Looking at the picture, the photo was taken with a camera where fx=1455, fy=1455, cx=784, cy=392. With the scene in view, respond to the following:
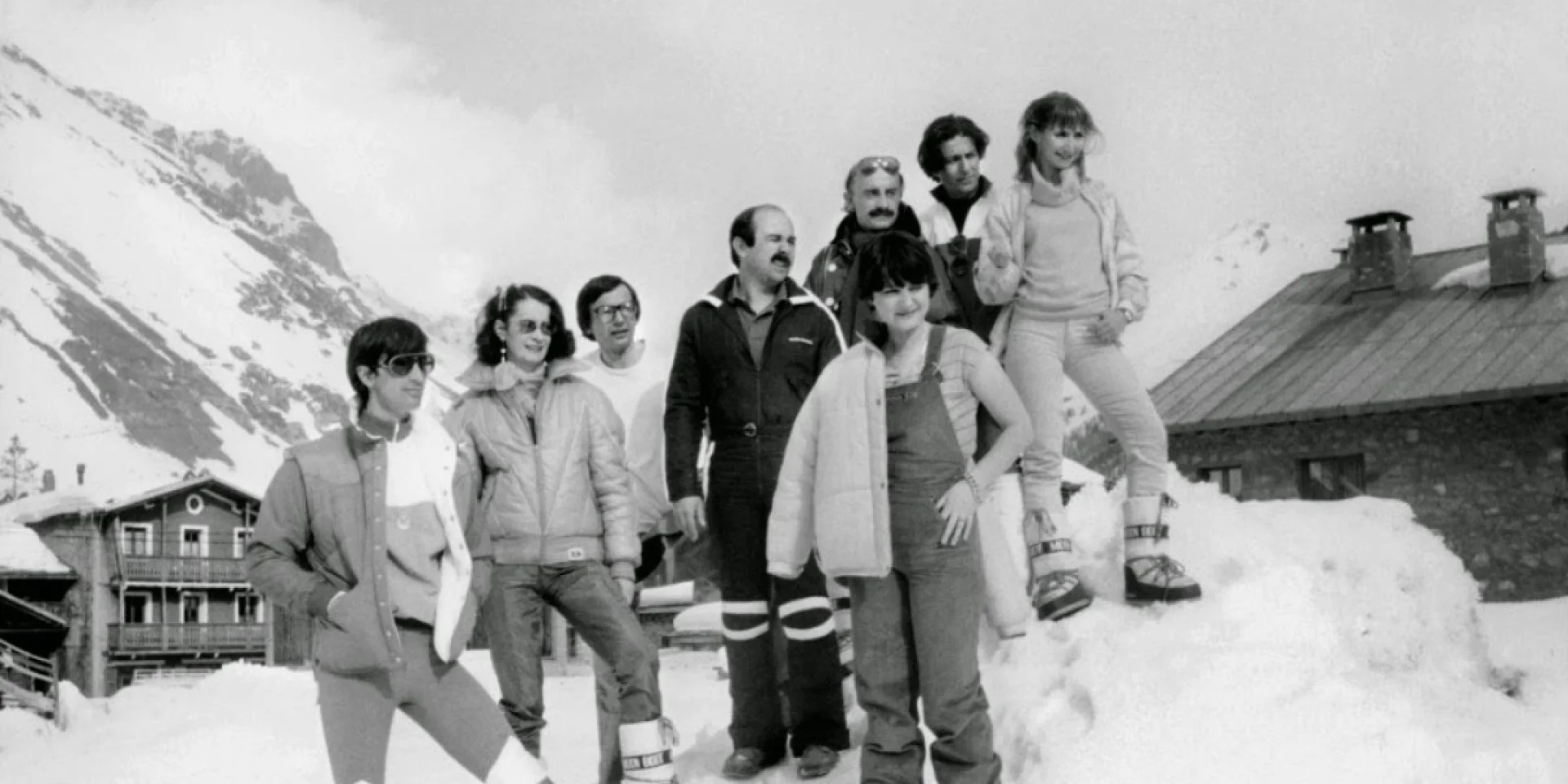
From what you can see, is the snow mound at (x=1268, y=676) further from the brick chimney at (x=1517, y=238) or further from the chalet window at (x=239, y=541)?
the brick chimney at (x=1517, y=238)

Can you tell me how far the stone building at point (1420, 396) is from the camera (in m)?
9.93

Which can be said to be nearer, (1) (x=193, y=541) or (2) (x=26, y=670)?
(1) (x=193, y=541)

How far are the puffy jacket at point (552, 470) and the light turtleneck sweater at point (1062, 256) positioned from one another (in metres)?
1.18

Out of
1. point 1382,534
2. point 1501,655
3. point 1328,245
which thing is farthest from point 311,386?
point 1328,245

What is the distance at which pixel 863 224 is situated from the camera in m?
3.87

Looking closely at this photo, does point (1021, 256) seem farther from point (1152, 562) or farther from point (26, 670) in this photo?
point (26, 670)

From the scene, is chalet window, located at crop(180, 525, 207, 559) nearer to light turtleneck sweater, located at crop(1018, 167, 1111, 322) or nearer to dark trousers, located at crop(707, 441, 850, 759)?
dark trousers, located at crop(707, 441, 850, 759)

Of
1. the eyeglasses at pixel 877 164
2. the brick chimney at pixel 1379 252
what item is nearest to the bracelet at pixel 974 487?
the eyeglasses at pixel 877 164

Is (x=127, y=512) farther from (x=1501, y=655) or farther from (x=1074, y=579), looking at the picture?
(x=1501, y=655)

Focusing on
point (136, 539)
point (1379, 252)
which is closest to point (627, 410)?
point (136, 539)

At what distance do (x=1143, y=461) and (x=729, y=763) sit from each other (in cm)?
133

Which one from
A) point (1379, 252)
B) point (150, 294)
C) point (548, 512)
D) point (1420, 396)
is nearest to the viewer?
point (548, 512)

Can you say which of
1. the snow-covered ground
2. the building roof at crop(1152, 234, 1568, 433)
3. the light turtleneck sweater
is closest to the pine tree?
the snow-covered ground

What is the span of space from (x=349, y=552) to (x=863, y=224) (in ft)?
5.64
